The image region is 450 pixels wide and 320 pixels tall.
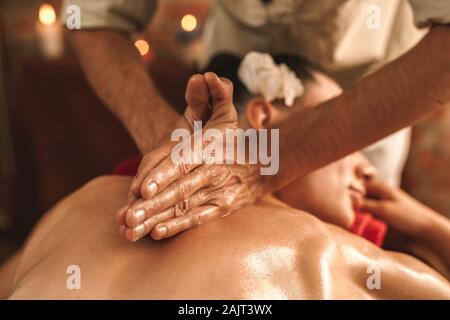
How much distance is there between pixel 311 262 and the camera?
89 centimetres

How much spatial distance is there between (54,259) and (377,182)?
0.89m

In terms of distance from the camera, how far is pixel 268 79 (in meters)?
1.29

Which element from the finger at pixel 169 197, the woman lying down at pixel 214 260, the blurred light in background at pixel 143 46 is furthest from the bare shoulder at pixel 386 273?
the blurred light in background at pixel 143 46

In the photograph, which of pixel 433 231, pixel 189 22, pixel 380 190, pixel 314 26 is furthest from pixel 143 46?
pixel 433 231

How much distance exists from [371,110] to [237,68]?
0.39 metres

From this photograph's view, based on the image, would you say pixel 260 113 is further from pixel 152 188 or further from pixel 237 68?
pixel 152 188

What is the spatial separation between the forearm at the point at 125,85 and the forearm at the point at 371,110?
238 millimetres

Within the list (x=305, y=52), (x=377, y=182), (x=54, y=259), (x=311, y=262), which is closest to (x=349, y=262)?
(x=311, y=262)

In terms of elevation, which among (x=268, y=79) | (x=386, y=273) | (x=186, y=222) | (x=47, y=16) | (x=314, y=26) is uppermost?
(x=47, y=16)

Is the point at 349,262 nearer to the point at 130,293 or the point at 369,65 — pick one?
the point at 130,293

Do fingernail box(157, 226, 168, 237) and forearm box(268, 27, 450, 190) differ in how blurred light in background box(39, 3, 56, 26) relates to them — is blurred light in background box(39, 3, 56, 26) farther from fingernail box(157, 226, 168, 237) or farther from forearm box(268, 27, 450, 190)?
fingernail box(157, 226, 168, 237)

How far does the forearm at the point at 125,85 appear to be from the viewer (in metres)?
1.17

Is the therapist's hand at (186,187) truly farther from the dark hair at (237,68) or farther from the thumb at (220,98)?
the dark hair at (237,68)

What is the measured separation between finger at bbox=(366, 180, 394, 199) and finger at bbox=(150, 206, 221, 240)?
66 centimetres
